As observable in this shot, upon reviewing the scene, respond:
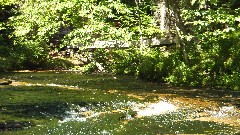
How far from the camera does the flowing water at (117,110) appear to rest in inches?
311

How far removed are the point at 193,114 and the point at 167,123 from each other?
4.27 feet

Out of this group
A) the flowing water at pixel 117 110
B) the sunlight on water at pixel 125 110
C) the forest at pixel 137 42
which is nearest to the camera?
the flowing water at pixel 117 110

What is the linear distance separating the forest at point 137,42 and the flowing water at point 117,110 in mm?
1636

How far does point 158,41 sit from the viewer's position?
20500 millimetres

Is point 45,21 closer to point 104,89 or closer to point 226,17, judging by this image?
point 104,89

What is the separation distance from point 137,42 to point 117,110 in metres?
10.3

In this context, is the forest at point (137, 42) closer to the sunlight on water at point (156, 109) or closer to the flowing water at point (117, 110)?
the flowing water at point (117, 110)

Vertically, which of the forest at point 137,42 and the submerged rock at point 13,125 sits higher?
the forest at point 137,42

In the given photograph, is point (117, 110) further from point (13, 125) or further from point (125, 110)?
point (13, 125)

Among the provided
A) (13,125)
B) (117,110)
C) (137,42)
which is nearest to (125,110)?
(117,110)

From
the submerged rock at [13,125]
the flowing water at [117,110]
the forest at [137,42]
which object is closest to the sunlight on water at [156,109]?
the flowing water at [117,110]

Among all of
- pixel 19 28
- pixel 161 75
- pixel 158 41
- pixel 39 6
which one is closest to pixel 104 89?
pixel 161 75

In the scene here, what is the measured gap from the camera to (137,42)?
20.1 m

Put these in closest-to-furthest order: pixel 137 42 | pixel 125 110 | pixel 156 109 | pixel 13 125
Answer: pixel 13 125
pixel 125 110
pixel 156 109
pixel 137 42
